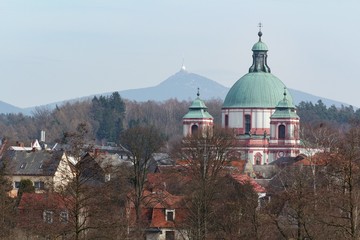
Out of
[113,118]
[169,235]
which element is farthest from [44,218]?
[113,118]

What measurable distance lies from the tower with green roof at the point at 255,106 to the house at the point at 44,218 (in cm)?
5305

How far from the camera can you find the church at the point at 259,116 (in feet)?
315

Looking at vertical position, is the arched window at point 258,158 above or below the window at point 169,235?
above

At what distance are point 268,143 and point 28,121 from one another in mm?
97420

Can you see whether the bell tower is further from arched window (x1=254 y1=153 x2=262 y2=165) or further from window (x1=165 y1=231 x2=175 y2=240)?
window (x1=165 y1=231 x2=175 y2=240)

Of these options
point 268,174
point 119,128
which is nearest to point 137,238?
point 268,174

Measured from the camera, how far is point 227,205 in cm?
4156

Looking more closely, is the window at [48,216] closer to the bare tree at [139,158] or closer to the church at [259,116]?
the bare tree at [139,158]

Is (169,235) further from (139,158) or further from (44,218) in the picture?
(44,218)

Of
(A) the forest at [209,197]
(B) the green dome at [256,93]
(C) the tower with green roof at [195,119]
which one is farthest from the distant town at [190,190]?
(B) the green dome at [256,93]

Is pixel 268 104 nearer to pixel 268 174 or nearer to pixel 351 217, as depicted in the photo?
pixel 268 174

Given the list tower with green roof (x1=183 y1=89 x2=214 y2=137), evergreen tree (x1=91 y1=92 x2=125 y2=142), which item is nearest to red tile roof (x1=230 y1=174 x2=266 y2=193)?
tower with green roof (x1=183 y1=89 x2=214 y2=137)

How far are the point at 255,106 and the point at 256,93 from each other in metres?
1.36

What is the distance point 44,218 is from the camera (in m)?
38.8
